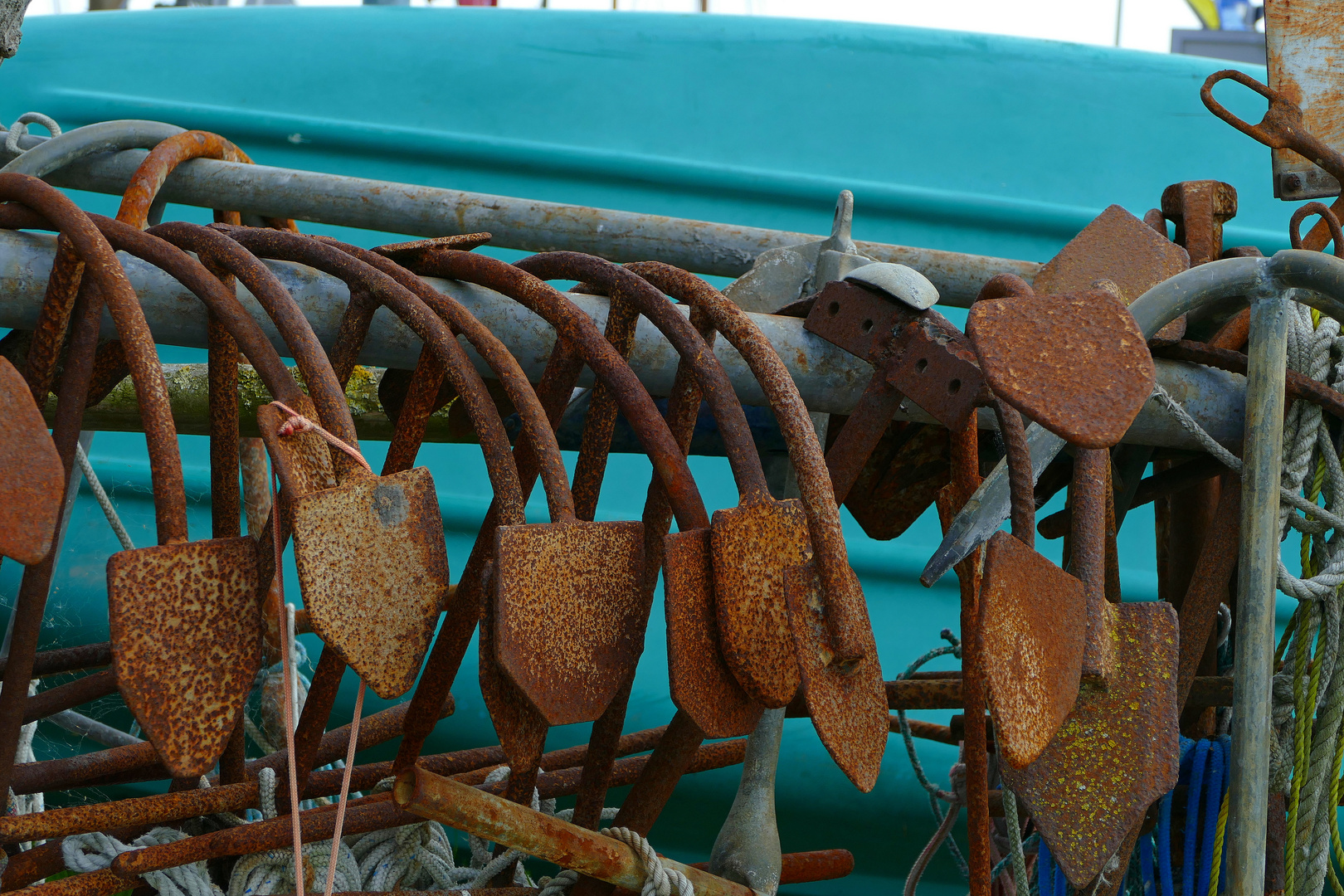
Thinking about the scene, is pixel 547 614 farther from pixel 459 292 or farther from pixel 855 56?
pixel 855 56

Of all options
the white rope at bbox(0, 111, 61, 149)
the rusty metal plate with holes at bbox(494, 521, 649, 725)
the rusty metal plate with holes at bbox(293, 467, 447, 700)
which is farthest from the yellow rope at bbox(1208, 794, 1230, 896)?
the white rope at bbox(0, 111, 61, 149)

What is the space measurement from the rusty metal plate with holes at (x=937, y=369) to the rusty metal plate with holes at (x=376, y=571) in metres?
0.38

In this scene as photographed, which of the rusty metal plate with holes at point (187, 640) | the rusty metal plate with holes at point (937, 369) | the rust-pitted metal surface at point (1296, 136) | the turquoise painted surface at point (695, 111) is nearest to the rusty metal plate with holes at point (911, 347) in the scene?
the rusty metal plate with holes at point (937, 369)

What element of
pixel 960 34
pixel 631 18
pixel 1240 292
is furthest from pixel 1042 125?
pixel 1240 292

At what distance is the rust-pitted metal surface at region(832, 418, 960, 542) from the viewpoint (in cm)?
111

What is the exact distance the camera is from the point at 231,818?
37.9 inches

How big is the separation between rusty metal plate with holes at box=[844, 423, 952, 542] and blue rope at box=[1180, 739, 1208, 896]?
369 mm

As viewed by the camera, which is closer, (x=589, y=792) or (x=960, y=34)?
(x=589, y=792)

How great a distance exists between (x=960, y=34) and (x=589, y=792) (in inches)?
103

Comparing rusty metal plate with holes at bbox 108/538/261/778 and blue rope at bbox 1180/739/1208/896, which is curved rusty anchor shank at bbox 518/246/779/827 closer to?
rusty metal plate with holes at bbox 108/538/261/778

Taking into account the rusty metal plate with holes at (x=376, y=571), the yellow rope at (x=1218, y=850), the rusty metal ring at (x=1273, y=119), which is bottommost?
the yellow rope at (x=1218, y=850)

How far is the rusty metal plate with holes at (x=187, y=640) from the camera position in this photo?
60 centimetres

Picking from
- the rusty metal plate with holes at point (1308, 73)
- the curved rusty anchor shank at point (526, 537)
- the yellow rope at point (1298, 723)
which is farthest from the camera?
the rusty metal plate with holes at point (1308, 73)

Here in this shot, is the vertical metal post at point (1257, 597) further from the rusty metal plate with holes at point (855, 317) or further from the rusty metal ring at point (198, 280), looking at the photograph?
the rusty metal ring at point (198, 280)
